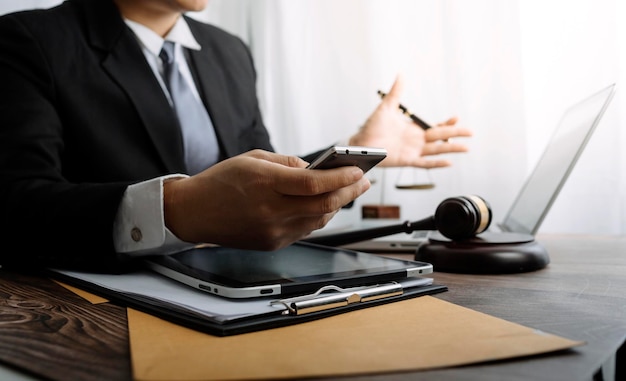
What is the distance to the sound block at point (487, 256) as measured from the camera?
27.3 inches

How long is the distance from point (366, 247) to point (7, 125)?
2.04ft

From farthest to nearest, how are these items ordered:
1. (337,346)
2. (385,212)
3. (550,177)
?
(385,212), (550,177), (337,346)

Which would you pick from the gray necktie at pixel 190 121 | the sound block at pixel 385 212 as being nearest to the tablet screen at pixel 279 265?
the gray necktie at pixel 190 121

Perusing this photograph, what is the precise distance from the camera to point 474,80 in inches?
57.9

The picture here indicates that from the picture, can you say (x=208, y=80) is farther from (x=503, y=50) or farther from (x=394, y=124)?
(x=503, y=50)

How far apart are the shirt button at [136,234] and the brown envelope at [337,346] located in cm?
23

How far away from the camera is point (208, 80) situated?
1308mm

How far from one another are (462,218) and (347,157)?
277mm

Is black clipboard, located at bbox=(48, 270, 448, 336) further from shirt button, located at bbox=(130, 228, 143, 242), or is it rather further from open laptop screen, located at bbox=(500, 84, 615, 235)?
open laptop screen, located at bbox=(500, 84, 615, 235)

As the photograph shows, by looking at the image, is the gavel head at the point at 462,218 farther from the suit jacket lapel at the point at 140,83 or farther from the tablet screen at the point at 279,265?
the suit jacket lapel at the point at 140,83

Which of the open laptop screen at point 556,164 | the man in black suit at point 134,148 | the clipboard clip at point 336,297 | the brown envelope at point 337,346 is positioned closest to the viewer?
the brown envelope at point 337,346

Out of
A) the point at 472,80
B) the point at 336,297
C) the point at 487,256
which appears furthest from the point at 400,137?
the point at 336,297

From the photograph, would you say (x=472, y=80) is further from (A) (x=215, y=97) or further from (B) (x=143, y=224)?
(B) (x=143, y=224)

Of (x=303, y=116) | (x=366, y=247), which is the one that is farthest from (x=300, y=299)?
(x=303, y=116)
